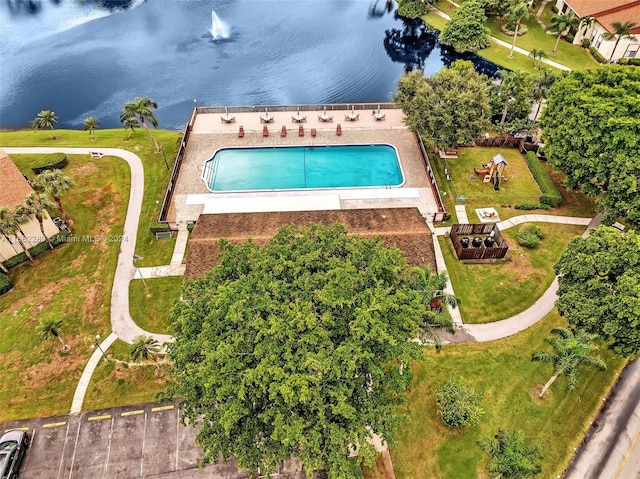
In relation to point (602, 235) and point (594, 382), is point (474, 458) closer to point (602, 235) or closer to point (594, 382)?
point (594, 382)

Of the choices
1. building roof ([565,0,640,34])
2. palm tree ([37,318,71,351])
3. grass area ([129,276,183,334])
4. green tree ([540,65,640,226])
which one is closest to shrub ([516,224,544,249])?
green tree ([540,65,640,226])

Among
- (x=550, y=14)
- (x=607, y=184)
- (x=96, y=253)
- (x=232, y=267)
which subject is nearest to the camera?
(x=232, y=267)

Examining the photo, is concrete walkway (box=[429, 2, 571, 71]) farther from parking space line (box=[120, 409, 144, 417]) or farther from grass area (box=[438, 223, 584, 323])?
parking space line (box=[120, 409, 144, 417])

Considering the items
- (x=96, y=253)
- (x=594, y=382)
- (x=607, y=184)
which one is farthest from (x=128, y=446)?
(x=607, y=184)

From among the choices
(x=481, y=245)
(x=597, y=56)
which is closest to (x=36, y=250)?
(x=481, y=245)

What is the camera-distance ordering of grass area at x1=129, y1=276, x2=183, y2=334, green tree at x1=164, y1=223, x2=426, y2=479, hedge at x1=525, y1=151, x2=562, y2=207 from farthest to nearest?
hedge at x1=525, y1=151, x2=562, y2=207, grass area at x1=129, y1=276, x2=183, y2=334, green tree at x1=164, y1=223, x2=426, y2=479

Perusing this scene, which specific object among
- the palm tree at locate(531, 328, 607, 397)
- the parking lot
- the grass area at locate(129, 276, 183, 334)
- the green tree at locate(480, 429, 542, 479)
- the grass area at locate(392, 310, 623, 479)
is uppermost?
the palm tree at locate(531, 328, 607, 397)

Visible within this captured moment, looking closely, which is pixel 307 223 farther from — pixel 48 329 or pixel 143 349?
pixel 48 329
